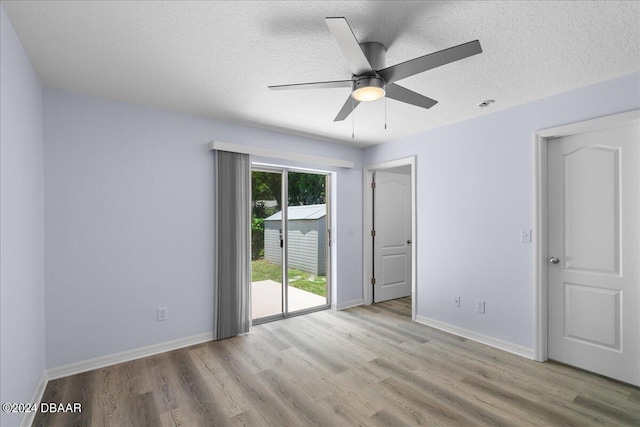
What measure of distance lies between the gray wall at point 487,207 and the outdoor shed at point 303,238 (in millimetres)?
1356

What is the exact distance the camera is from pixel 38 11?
1.67 m

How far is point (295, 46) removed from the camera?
2.01 metres

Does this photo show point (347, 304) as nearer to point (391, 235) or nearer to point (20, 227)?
point (391, 235)

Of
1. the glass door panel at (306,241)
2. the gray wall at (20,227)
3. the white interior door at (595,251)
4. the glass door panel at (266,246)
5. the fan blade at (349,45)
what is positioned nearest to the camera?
the fan blade at (349,45)

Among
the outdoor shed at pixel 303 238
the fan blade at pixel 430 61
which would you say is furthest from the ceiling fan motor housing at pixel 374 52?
the outdoor shed at pixel 303 238

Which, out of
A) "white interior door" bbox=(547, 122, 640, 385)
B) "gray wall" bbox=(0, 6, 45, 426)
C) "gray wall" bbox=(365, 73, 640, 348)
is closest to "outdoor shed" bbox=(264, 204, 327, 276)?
"gray wall" bbox=(365, 73, 640, 348)

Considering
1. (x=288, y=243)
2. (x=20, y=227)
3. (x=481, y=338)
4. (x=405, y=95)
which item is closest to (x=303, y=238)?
(x=288, y=243)

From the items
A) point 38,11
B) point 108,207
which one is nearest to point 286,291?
point 108,207

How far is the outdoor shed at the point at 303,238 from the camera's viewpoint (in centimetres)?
405

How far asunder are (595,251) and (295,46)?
2.90 metres

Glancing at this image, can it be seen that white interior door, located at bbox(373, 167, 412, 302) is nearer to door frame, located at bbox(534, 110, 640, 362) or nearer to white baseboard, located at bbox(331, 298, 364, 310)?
white baseboard, located at bbox(331, 298, 364, 310)

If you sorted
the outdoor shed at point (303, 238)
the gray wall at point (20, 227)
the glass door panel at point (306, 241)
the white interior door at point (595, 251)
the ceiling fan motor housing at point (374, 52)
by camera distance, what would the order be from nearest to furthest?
the gray wall at point (20, 227) → the ceiling fan motor housing at point (374, 52) → the white interior door at point (595, 251) → the outdoor shed at point (303, 238) → the glass door panel at point (306, 241)

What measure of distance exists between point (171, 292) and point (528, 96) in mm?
3875

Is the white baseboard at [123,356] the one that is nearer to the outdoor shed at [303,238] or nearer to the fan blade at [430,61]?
the outdoor shed at [303,238]
